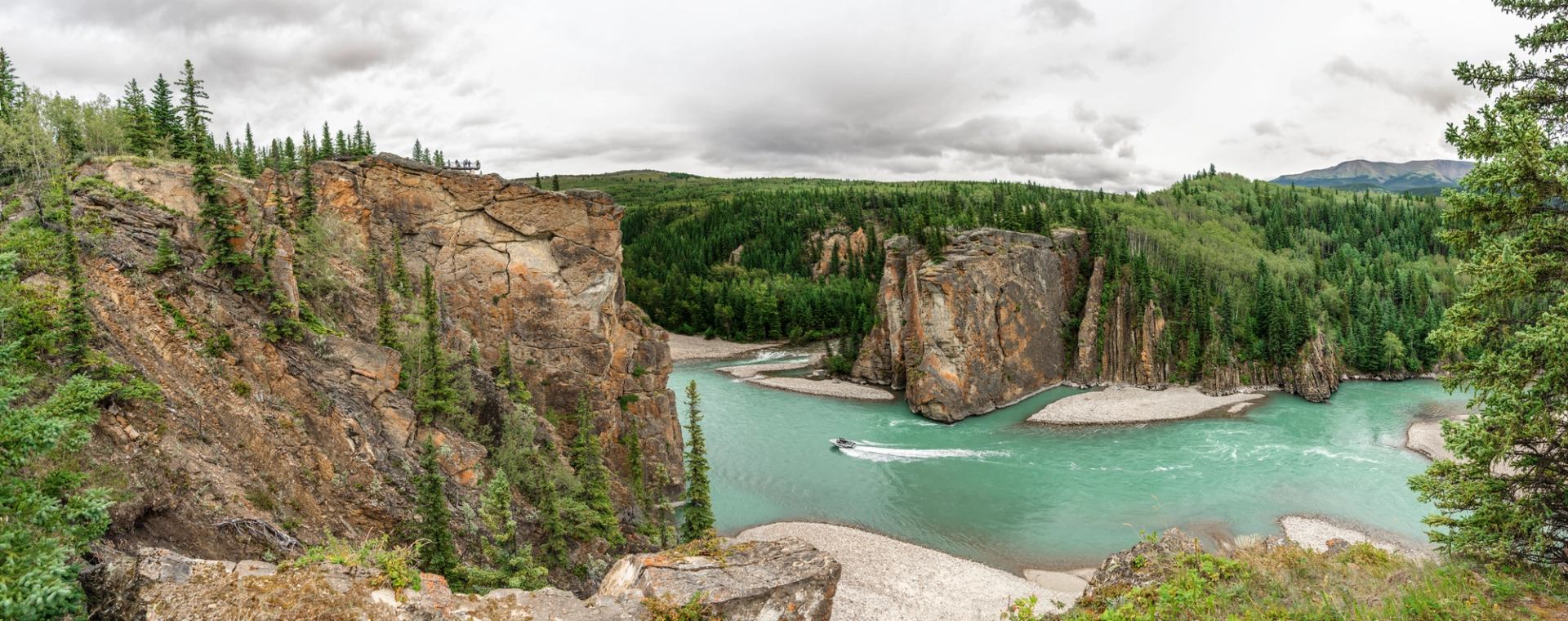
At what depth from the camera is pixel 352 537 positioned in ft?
44.3

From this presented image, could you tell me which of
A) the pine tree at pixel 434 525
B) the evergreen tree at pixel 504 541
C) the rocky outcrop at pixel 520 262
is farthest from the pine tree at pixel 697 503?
the pine tree at pixel 434 525

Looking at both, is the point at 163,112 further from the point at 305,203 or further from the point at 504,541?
the point at 504,541

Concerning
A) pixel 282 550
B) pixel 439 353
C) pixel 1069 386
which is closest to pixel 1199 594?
pixel 282 550

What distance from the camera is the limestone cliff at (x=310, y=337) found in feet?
35.2

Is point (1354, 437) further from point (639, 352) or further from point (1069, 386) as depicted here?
point (639, 352)

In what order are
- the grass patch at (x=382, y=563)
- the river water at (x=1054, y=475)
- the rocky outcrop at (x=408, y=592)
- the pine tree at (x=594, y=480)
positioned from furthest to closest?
the river water at (x=1054, y=475) → the pine tree at (x=594, y=480) → the grass patch at (x=382, y=563) → the rocky outcrop at (x=408, y=592)

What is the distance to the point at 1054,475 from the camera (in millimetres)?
41594

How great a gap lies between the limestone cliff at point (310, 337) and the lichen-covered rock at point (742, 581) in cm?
609

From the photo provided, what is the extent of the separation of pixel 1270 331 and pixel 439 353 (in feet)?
248

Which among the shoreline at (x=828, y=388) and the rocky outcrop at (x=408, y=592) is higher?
the rocky outcrop at (x=408, y=592)

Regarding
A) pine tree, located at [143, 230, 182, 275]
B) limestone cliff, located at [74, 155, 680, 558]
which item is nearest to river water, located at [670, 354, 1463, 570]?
limestone cliff, located at [74, 155, 680, 558]

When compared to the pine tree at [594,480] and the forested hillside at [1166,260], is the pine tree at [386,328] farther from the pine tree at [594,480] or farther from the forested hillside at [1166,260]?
the forested hillside at [1166,260]

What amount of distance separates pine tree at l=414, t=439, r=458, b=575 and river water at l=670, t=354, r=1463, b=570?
20.2 meters

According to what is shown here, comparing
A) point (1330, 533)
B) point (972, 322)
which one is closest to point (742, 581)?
point (1330, 533)
